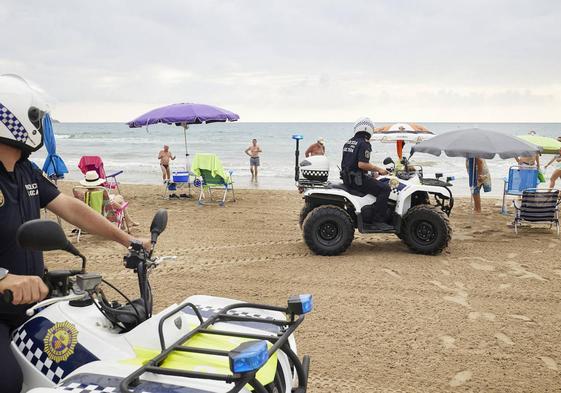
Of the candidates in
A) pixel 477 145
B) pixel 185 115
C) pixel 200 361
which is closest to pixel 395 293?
pixel 200 361

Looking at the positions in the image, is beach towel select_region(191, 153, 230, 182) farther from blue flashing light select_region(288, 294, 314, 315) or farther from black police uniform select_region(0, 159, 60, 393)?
blue flashing light select_region(288, 294, 314, 315)

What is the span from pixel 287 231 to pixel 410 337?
4796 mm

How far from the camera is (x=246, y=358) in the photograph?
57.0 inches

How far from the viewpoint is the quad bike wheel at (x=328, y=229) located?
7.26m

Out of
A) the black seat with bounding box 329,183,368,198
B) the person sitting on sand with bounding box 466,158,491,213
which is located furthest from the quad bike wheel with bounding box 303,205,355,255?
the person sitting on sand with bounding box 466,158,491,213

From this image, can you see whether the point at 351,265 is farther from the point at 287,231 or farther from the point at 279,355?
the point at 279,355

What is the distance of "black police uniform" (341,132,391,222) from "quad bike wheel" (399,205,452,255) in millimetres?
400

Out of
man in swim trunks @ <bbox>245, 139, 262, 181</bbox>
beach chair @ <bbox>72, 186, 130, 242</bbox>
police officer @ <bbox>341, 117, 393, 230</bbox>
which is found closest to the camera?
police officer @ <bbox>341, 117, 393, 230</bbox>

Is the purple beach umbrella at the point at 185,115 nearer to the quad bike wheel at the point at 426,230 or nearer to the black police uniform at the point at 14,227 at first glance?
the quad bike wheel at the point at 426,230

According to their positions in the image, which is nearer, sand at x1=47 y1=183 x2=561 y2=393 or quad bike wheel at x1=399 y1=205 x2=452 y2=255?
sand at x1=47 y1=183 x2=561 y2=393

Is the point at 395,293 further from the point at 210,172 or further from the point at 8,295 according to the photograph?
the point at 210,172

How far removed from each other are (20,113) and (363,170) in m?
5.67

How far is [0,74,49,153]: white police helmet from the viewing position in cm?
197

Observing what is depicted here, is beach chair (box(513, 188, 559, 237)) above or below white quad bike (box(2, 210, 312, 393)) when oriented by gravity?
below
